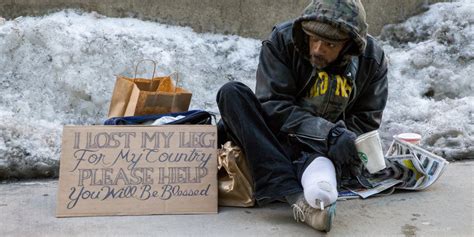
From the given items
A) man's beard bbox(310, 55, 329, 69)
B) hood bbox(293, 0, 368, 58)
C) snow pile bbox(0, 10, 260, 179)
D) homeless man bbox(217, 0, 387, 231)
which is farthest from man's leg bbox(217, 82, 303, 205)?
snow pile bbox(0, 10, 260, 179)

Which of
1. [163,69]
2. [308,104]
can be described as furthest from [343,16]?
[163,69]

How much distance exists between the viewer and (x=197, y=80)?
4504 millimetres

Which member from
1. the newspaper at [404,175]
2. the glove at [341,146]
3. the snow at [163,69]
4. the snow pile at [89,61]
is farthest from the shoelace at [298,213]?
the snow pile at [89,61]

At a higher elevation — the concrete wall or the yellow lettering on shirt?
the concrete wall

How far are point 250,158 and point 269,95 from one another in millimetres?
290

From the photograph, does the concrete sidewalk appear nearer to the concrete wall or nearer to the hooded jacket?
the hooded jacket

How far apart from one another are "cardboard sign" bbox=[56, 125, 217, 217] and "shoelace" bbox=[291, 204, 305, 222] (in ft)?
1.16

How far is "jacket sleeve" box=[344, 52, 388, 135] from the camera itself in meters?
3.08

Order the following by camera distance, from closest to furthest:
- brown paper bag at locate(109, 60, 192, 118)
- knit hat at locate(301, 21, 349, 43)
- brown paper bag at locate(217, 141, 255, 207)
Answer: knit hat at locate(301, 21, 349, 43) → brown paper bag at locate(217, 141, 255, 207) → brown paper bag at locate(109, 60, 192, 118)

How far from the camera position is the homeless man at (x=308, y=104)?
267 centimetres

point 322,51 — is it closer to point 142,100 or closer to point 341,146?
point 341,146

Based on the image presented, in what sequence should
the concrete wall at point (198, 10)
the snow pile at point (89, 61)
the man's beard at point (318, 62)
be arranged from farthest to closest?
1. the concrete wall at point (198, 10)
2. the snow pile at point (89, 61)
3. the man's beard at point (318, 62)

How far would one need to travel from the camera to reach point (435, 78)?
4770 mm

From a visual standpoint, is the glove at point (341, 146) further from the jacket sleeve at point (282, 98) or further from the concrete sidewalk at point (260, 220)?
the concrete sidewalk at point (260, 220)
